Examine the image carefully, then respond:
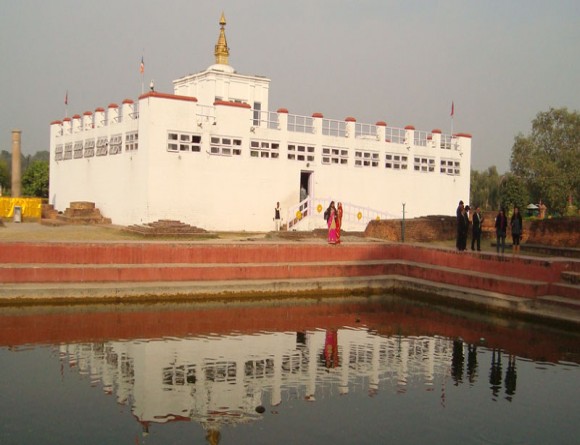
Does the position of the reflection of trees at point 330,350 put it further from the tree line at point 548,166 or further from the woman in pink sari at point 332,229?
the tree line at point 548,166

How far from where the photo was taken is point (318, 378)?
11.5m

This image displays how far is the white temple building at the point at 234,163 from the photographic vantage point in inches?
1016

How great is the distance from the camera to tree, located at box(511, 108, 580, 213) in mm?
52844

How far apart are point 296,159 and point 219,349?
17.2 metres

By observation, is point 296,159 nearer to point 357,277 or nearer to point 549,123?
point 357,277

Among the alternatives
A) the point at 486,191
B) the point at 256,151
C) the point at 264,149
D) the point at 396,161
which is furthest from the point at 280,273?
the point at 486,191

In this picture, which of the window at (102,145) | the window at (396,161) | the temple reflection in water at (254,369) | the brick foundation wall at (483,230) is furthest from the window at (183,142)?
the temple reflection in water at (254,369)

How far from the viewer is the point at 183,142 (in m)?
26.0

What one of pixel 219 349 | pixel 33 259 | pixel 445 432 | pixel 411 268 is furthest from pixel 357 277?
pixel 445 432

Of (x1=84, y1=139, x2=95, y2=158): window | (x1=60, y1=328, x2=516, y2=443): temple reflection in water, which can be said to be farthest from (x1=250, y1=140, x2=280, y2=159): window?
(x1=60, y1=328, x2=516, y2=443): temple reflection in water

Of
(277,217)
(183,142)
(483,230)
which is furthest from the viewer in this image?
(277,217)

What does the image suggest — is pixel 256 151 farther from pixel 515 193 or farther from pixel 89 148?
pixel 515 193

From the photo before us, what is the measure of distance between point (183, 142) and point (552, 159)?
3922 centimetres

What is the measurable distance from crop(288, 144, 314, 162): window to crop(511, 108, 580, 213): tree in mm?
30346
